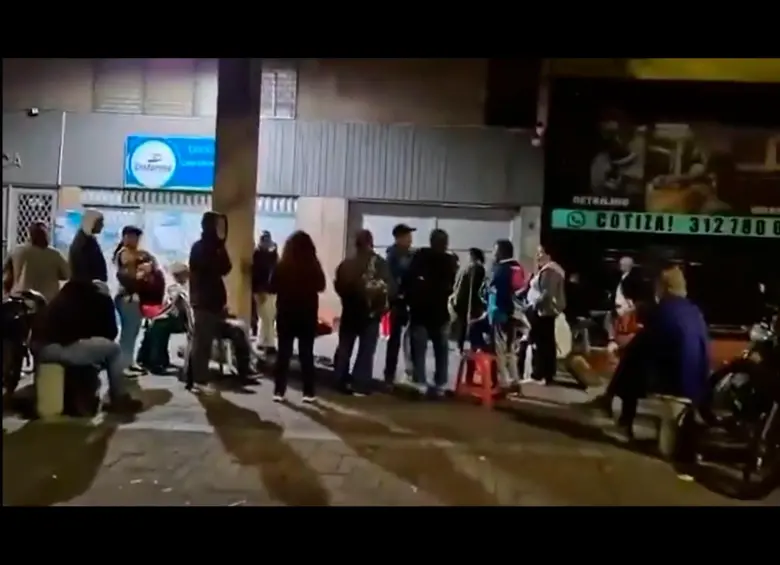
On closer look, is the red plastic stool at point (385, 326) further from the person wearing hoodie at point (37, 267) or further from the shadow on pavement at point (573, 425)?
the person wearing hoodie at point (37, 267)

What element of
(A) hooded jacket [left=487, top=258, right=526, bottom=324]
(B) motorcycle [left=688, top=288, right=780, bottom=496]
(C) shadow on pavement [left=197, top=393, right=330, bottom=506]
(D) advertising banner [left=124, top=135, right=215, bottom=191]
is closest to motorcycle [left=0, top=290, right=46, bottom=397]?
(D) advertising banner [left=124, top=135, right=215, bottom=191]

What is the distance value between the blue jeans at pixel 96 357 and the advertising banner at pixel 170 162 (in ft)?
2.31

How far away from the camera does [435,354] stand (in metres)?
4.93

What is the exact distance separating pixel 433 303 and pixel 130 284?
1.32 m

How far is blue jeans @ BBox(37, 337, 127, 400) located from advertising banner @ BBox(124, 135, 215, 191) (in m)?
0.70

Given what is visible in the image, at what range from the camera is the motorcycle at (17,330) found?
4.81 metres

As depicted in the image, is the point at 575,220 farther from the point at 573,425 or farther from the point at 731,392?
the point at 731,392

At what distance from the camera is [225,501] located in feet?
15.5

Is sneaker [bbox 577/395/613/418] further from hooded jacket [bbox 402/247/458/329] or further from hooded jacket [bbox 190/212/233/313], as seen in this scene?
hooded jacket [bbox 190/212/233/313]

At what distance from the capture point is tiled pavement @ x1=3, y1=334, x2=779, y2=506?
4750 mm

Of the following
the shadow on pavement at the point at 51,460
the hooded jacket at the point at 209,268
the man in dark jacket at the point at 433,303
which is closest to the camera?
the shadow on pavement at the point at 51,460

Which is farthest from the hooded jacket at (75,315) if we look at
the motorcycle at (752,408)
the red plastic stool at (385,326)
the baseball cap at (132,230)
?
the motorcycle at (752,408)
